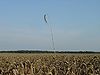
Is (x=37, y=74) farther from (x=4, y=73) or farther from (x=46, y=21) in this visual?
(x=46, y=21)

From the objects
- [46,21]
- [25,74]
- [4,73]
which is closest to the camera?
[25,74]

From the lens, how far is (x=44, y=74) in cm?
1005

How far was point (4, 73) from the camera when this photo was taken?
37.7 feet

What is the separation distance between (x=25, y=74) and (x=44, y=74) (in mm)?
821

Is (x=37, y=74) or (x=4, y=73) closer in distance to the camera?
(x=37, y=74)

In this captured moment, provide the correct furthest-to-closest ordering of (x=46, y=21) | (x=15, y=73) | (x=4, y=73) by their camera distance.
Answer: (x=46, y=21), (x=4, y=73), (x=15, y=73)

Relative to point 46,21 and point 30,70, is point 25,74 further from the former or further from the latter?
point 46,21

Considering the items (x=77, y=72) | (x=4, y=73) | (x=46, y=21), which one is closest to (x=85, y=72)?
(x=77, y=72)

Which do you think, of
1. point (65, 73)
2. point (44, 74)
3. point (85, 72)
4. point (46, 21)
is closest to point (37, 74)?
point (44, 74)

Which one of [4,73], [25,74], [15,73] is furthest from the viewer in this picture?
[4,73]

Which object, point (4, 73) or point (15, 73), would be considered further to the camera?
point (4, 73)

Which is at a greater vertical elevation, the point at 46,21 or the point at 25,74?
the point at 46,21

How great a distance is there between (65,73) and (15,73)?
1.58 m

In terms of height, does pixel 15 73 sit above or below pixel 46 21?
below
